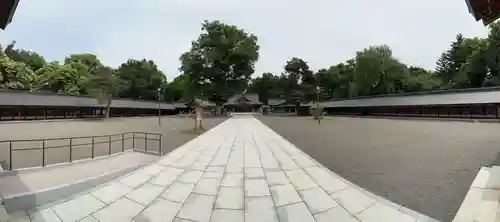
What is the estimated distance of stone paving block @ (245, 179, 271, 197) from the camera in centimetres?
401

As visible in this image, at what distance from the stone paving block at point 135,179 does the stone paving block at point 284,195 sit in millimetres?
2321

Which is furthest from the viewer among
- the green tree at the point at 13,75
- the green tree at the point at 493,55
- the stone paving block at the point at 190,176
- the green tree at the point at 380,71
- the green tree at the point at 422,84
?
the green tree at the point at 422,84

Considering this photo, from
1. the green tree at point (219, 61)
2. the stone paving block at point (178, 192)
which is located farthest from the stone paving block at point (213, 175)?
the green tree at point (219, 61)

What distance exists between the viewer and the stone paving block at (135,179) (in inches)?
174

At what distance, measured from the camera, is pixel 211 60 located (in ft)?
106

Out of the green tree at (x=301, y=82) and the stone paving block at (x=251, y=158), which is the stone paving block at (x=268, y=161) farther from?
the green tree at (x=301, y=82)

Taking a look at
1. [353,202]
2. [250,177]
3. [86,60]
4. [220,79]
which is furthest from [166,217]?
[86,60]

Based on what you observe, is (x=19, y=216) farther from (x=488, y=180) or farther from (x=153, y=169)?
(x=488, y=180)

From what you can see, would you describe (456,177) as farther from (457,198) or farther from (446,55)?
(446,55)

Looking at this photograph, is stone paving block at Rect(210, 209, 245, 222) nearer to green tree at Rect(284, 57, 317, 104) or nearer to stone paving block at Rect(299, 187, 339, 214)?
stone paving block at Rect(299, 187, 339, 214)

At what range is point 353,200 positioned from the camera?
12.4 ft

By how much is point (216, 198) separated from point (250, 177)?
1.00 metres

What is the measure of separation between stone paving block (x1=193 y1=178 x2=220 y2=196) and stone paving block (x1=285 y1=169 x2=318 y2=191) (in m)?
1.34

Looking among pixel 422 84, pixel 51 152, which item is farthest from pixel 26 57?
pixel 422 84
